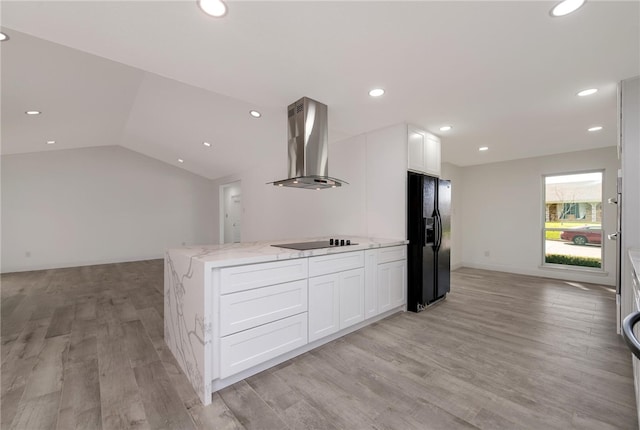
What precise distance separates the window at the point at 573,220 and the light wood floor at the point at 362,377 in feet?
6.15

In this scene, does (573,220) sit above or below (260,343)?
above

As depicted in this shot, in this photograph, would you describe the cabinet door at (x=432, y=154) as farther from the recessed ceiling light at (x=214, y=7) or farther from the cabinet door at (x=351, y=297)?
the recessed ceiling light at (x=214, y=7)

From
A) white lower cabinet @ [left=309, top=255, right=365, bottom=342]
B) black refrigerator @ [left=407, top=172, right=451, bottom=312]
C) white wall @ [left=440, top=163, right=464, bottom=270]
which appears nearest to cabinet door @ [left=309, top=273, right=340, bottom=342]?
white lower cabinet @ [left=309, top=255, right=365, bottom=342]

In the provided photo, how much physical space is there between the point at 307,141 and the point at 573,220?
210 inches

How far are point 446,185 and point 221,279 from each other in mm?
3273

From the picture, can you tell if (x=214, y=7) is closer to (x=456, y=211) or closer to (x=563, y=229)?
(x=456, y=211)

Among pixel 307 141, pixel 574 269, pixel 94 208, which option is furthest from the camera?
pixel 94 208

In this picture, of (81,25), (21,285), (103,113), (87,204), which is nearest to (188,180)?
(87,204)

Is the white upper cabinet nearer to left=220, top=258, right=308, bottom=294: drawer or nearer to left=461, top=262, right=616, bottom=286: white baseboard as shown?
left=220, top=258, right=308, bottom=294: drawer

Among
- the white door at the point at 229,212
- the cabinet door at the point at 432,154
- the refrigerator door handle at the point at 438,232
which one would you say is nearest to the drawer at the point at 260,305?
the refrigerator door handle at the point at 438,232

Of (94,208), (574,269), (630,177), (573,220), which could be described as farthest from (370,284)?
(94,208)

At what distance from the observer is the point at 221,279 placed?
1.75m

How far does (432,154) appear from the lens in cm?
382

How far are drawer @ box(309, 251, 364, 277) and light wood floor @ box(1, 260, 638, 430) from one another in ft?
2.28
